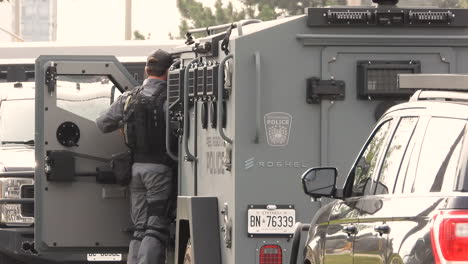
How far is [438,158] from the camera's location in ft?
22.9

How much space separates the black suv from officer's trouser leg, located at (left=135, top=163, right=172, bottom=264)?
4108 mm

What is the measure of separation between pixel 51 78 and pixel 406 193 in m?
6.83

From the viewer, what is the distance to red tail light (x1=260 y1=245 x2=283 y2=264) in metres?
10.9

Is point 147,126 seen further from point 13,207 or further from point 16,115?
point 16,115

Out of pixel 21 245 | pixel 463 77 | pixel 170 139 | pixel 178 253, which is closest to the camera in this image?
pixel 463 77

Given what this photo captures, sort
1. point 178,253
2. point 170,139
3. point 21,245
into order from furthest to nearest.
Result: point 21,245
point 170,139
point 178,253

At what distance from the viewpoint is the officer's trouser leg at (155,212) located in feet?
42.5

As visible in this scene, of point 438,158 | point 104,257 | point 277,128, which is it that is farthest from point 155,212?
point 438,158

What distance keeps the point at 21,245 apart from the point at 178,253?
2.68 m

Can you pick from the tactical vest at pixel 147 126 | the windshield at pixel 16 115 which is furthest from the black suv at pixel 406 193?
the windshield at pixel 16 115

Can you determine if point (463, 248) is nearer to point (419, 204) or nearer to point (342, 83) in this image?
point (419, 204)

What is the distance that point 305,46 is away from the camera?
11.0 metres

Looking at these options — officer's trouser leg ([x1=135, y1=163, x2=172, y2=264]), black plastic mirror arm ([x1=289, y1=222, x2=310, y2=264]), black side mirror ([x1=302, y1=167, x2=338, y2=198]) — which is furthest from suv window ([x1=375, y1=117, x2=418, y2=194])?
officer's trouser leg ([x1=135, y1=163, x2=172, y2=264])

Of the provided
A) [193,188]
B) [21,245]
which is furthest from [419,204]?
[21,245]
